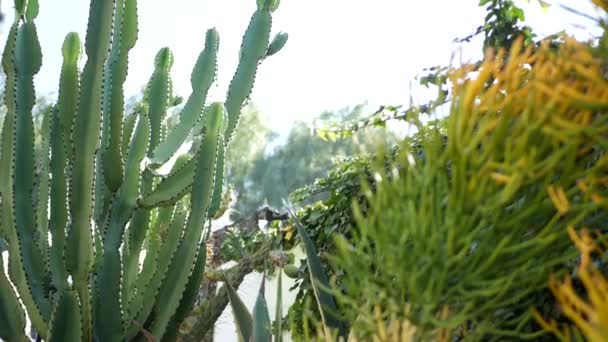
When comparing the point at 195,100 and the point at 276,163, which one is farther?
the point at 276,163

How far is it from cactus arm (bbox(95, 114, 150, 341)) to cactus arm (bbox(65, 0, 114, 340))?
0.07 metres

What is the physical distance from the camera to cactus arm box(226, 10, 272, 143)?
4.53 meters

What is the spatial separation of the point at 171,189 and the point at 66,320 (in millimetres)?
783

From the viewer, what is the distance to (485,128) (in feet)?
4.04

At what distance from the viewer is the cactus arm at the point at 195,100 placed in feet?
14.5

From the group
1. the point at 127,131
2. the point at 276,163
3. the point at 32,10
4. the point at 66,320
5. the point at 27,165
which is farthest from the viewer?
the point at 276,163

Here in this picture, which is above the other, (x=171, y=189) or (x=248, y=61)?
(x=248, y=61)

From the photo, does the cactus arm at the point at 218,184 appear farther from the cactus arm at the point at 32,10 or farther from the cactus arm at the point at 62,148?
the cactus arm at the point at 32,10

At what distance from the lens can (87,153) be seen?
4.00 m

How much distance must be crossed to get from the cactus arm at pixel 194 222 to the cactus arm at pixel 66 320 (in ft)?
1.50

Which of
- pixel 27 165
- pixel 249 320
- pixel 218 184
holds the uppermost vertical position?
pixel 27 165

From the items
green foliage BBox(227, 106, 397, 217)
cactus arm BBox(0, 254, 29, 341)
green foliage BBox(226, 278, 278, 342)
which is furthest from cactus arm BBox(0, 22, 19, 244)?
green foliage BBox(227, 106, 397, 217)

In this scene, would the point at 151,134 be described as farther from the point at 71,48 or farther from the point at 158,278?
the point at 158,278

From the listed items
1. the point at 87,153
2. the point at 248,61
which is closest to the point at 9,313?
the point at 87,153
